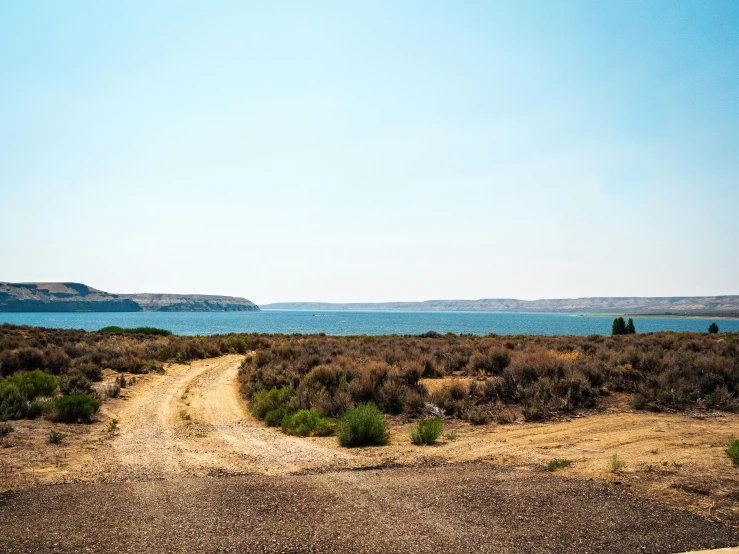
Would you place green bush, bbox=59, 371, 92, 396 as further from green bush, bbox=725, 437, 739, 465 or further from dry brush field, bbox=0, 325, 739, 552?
green bush, bbox=725, 437, 739, 465

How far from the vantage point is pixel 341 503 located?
6.84m

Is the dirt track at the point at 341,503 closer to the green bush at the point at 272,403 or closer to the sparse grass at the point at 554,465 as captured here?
the sparse grass at the point at 554,465

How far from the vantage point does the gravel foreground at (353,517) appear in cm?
552

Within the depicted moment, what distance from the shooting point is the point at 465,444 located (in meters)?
11.1

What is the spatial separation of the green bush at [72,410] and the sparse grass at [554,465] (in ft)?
41.3

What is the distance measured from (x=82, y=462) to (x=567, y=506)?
9.14m

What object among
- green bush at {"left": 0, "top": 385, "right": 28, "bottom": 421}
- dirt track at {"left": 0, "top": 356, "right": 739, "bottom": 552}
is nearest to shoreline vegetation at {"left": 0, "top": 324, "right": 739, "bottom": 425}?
green bush at {"left": 0, "top": 385, "right": 28, "bottom": 421}

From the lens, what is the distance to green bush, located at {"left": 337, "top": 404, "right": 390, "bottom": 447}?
37.4ft

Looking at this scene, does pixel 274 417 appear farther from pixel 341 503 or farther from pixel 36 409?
pixel 341 503

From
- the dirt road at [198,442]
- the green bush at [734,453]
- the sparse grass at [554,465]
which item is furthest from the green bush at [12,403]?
the green bush at [734,453]

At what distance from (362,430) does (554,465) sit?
4.46m

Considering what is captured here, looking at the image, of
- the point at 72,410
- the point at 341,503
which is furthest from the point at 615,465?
the point at 72,410

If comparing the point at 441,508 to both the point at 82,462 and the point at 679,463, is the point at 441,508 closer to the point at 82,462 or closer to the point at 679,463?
the point at 679,463

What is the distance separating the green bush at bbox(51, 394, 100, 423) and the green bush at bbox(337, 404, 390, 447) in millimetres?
7902
